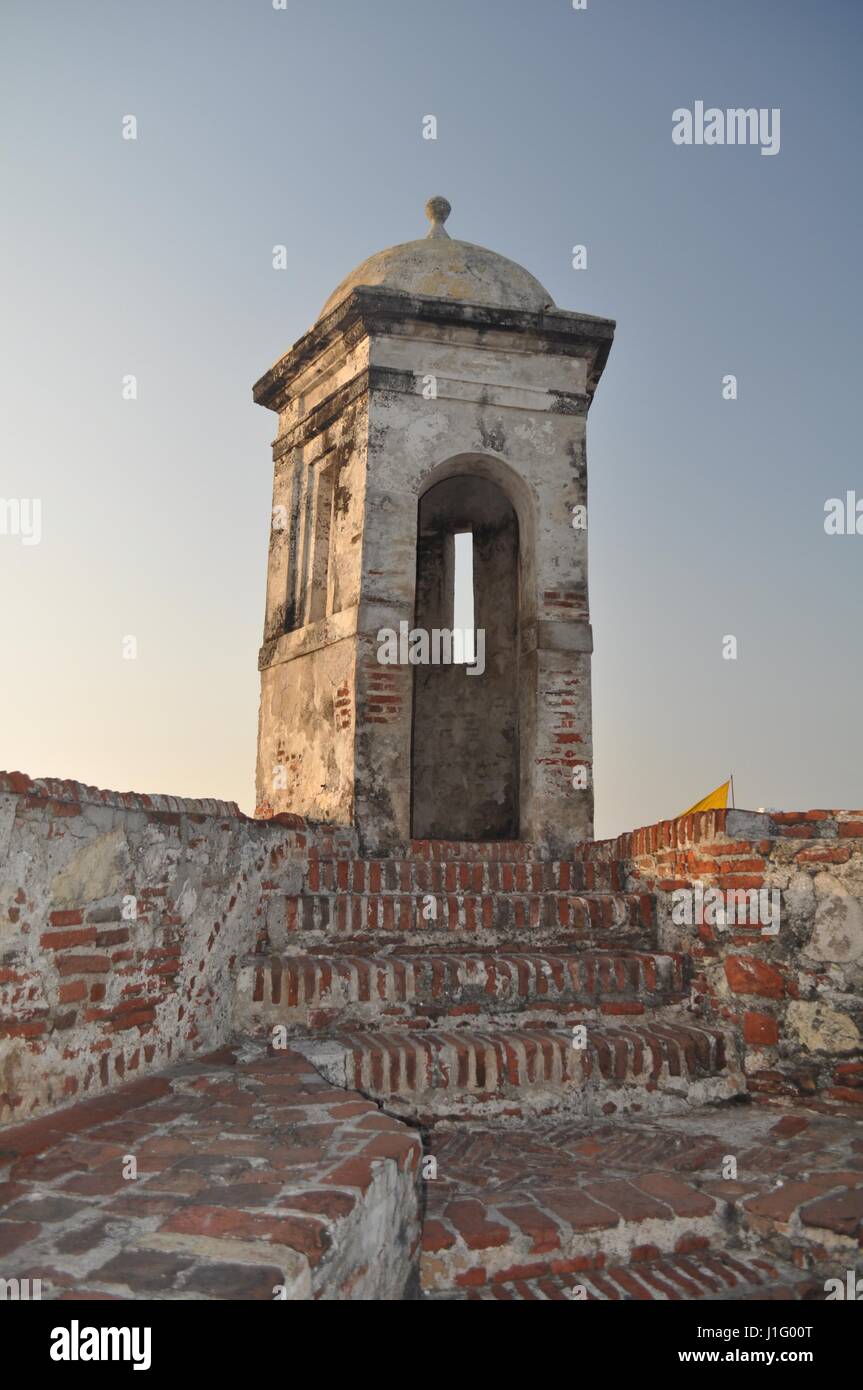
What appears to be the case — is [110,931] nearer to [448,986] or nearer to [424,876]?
[448,986]

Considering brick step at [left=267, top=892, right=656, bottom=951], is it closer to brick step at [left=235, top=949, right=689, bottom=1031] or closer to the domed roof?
brick step at [left=235, top=949, right=689, bottom=1031]

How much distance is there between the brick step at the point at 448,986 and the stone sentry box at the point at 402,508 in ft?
5.80

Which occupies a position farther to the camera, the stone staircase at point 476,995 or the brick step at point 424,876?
the brick step at point 424,876

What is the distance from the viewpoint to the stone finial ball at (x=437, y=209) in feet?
26.3

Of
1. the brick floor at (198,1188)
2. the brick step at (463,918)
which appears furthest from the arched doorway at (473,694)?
the brick floor at (198,1188)

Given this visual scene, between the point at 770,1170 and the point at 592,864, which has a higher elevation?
the point at 592,864

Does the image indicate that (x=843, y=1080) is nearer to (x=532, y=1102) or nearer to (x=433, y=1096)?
(x=532, y=1102)

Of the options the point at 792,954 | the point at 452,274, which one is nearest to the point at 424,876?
the point at 792,954

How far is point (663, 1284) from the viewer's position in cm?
285

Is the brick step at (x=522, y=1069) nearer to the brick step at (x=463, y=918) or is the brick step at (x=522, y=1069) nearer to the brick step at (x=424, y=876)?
the brick step at (x=463, y=918)

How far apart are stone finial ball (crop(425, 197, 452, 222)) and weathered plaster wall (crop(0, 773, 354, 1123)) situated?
600 centimetres
